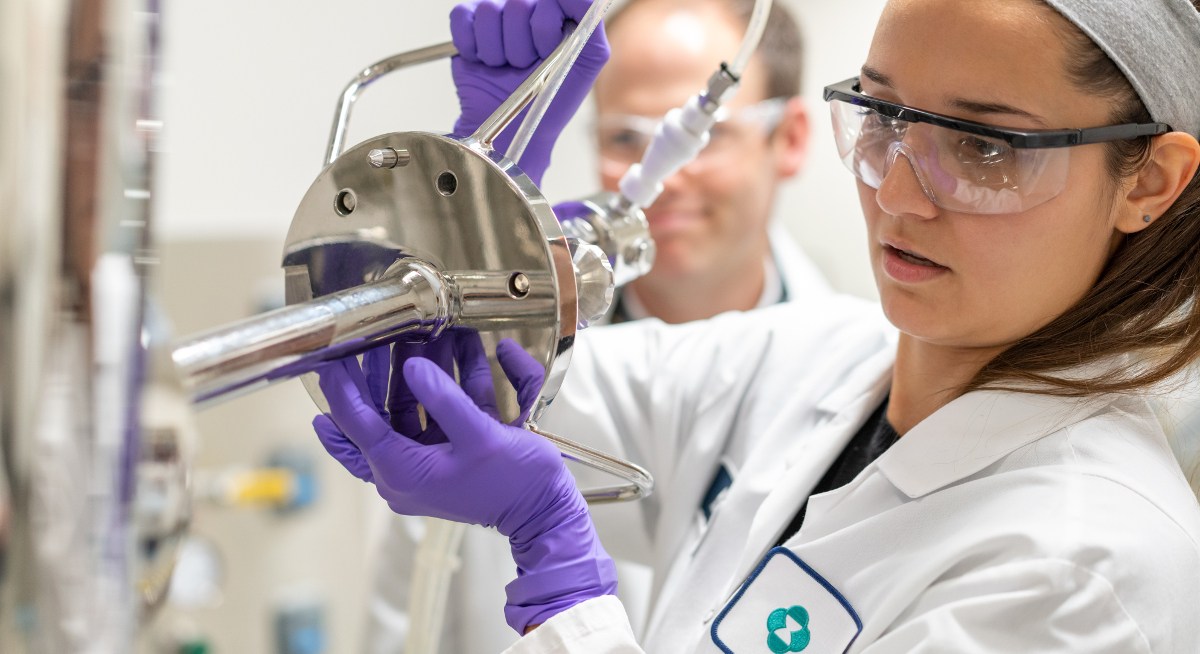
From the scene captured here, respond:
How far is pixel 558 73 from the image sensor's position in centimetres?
73

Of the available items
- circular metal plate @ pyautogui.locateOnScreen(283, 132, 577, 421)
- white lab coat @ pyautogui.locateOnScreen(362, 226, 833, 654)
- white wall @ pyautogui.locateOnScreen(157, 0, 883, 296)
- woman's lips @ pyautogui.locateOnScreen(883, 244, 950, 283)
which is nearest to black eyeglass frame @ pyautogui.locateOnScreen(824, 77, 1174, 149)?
woman's lips @ pyautogui.locateOnScreen(883, 244, 950, 283)

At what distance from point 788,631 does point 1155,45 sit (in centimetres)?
53

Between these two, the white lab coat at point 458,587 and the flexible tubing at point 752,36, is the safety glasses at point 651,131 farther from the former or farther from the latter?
the flexible tubing at point 752,36

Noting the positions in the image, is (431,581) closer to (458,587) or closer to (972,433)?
(458,587)

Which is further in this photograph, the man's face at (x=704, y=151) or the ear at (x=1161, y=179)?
the man's face at (x=704, y=151)

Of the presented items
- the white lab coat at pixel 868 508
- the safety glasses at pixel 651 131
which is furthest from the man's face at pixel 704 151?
the white lab coat at pixel 868 508

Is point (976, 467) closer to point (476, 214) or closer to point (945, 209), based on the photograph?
point (945, 209)

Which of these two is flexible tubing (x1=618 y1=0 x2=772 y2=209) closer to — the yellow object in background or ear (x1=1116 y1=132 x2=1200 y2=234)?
ear (x1=1116 y1=132 x2=1200 y2=234)

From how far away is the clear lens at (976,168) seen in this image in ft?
2.58

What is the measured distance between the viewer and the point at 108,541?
0.99 feet

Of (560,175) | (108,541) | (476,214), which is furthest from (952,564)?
(560,175)

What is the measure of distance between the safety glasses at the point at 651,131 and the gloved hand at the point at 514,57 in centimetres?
85

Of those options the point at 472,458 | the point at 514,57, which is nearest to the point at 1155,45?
the point at 514,57

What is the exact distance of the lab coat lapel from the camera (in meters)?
0.93
